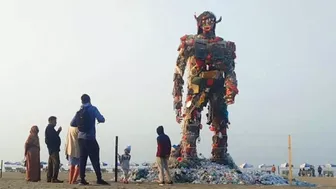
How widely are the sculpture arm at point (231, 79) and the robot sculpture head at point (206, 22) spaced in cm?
85

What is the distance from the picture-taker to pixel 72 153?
11.5 meters

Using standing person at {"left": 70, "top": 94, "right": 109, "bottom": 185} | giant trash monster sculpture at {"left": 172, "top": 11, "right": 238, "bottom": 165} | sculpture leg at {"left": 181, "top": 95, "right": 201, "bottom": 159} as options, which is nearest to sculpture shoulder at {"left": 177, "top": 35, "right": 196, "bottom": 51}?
giant trash monster sculpture at {"left": 172, "top": 11, "right": 238, "bottom": 165}

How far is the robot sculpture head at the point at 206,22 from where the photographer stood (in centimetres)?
1768

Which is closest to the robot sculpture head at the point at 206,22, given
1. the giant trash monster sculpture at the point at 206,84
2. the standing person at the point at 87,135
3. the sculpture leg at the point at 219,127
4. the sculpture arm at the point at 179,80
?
the giant trash monster sculpture at the point at 206,84

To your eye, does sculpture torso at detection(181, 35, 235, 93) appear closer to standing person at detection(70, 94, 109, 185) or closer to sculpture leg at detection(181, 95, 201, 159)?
sculpture leg at detection(181, 95, 201, 159)

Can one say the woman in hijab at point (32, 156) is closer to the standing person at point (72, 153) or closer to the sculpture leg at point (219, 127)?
the standing person at point (72, 153)

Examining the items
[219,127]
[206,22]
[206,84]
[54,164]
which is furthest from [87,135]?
[206,22]

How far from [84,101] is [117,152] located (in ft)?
13.6

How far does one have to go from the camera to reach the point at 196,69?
1741 centimetres

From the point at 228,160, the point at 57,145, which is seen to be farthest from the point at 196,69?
the point at 57,145

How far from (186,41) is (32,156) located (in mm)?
6994

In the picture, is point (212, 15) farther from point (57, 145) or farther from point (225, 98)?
point (57, 145)

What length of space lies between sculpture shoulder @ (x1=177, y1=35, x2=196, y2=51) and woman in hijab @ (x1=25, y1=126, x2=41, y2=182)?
6465mm

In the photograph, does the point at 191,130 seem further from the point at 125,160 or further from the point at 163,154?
the point at 163,154
